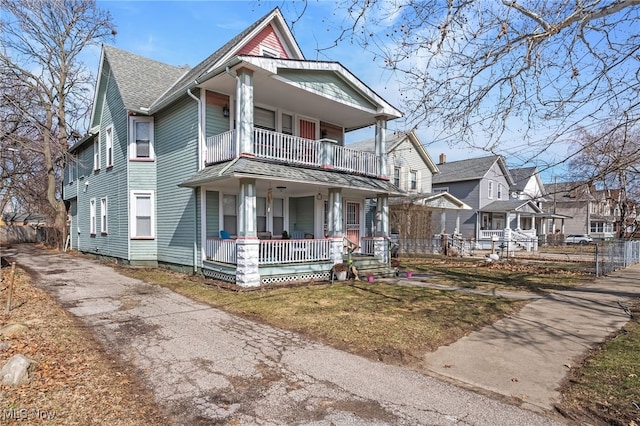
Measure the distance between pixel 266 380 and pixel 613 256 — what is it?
18.2 metres

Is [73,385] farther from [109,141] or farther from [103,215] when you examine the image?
[109,141]

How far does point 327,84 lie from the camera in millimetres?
13148

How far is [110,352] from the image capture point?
17.9 feet

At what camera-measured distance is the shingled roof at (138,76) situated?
616 inches

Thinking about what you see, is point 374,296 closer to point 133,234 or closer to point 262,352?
point 262,352

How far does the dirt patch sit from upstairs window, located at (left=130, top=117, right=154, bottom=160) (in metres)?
9.75

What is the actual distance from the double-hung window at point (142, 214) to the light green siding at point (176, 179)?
345 millimetres

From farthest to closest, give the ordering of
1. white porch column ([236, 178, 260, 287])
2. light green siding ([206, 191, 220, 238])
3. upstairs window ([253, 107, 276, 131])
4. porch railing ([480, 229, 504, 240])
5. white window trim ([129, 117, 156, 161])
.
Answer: porch railing ([480, 229, 504, 240])
white window trim ([129, 117, 156, 161])
upstairs window ([253, 107, 276, 131])
light green siding ([206, 191, 220, 238])
white porch column ([236, 178, 260, 287])

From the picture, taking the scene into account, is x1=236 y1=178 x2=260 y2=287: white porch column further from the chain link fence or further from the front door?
the chain link fence

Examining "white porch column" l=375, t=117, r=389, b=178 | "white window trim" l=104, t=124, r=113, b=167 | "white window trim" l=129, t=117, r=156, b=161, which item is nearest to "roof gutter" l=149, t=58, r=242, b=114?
"white window trim" l=129, t=117, r=156, b=161

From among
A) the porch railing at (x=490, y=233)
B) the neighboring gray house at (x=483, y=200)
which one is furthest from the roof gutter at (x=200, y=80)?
the porch railing at (x=490, y=233)

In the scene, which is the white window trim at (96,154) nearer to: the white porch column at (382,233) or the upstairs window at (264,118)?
the upstairs window at (264,118)

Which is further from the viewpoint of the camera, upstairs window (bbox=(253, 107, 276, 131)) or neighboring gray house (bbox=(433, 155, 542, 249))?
neighboring gray house (bbox=(433, 155, 542, 249))

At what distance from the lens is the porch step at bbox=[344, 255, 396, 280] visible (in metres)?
13.7
